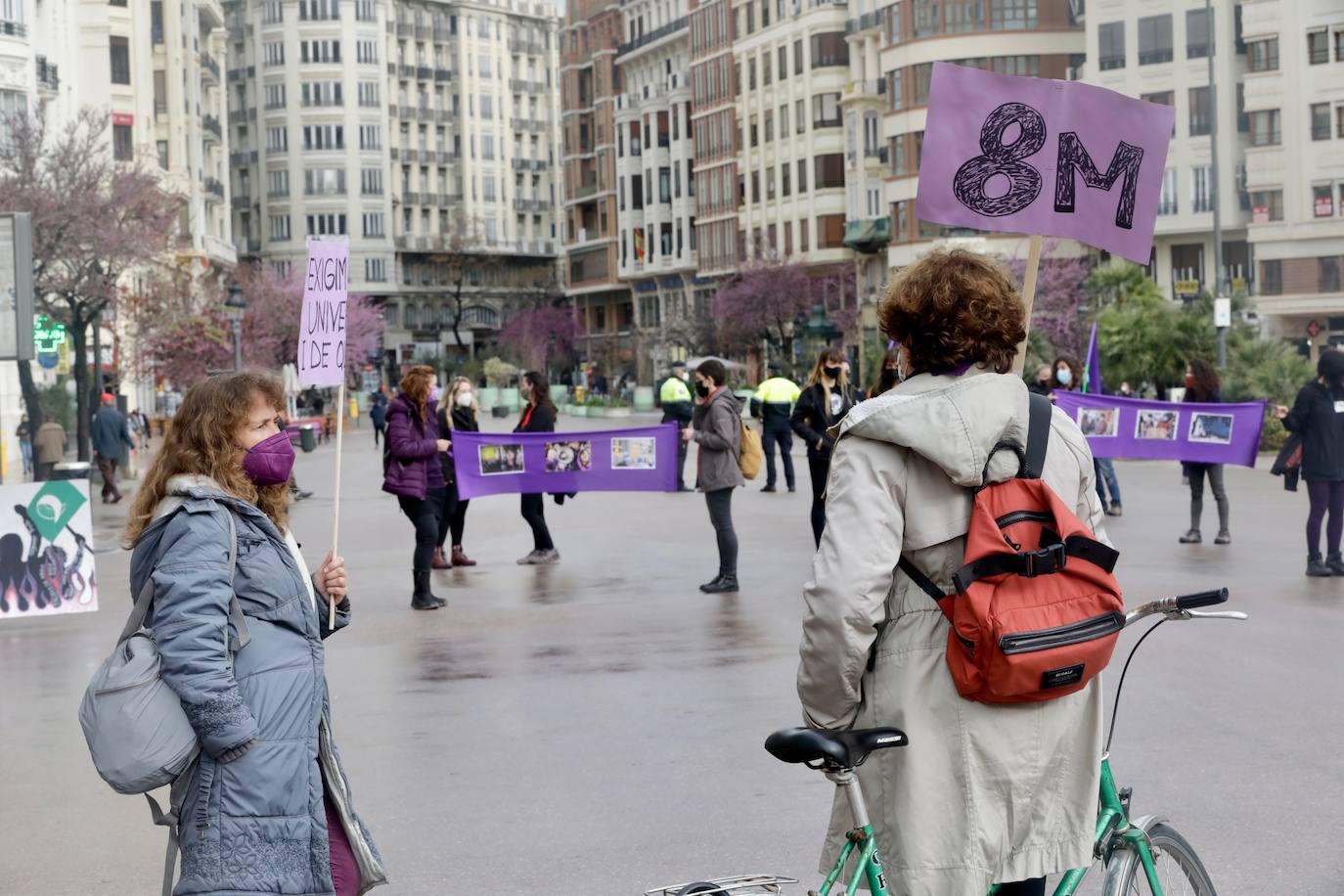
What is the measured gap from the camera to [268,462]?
454cm

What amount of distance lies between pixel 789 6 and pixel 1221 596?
8929cm

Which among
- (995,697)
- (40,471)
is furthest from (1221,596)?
(40,471)

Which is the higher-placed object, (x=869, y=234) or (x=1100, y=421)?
(x=869, y=234)

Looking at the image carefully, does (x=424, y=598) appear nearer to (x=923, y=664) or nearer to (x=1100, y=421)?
(x=1100, y=421)

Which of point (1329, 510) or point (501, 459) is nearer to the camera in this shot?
point (1329, 510)

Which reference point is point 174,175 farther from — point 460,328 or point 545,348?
point 460,328

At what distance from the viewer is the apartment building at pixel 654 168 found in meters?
106

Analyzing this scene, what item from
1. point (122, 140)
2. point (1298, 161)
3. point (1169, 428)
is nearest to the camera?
point (1169, 428)

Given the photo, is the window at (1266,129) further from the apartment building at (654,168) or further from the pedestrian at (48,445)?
the pedestrian at (48,445)

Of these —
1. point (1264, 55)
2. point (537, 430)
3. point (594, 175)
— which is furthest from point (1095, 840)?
point (594, 175)

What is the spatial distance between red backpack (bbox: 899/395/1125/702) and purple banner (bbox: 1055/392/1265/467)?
50.9 ft

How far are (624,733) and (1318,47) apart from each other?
6064 cm

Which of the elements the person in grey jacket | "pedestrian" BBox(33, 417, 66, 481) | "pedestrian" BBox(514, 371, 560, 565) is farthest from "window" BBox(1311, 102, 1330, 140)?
the person in grey jacket

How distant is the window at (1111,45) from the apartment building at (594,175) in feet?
160
